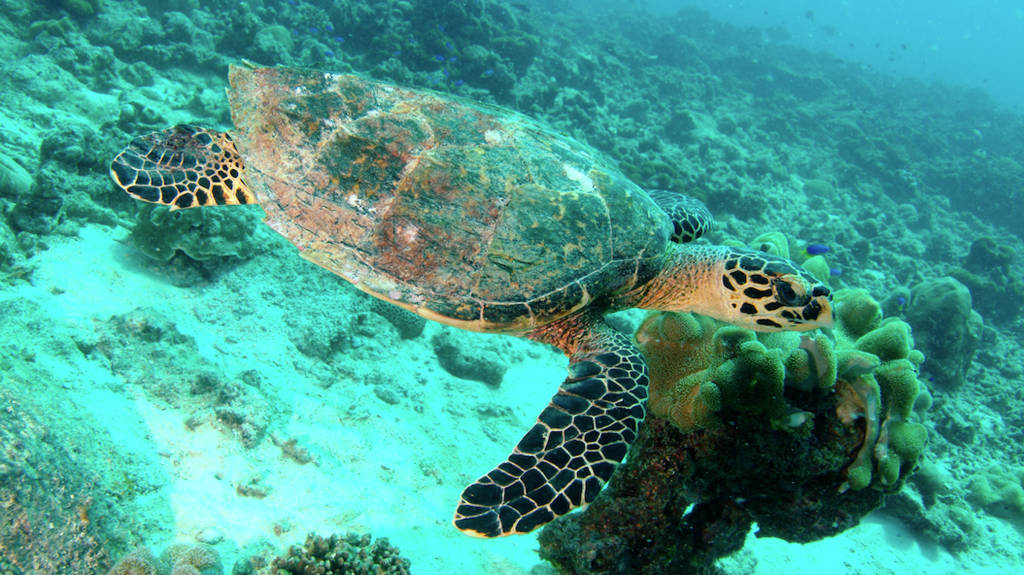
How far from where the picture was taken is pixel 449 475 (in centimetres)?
392

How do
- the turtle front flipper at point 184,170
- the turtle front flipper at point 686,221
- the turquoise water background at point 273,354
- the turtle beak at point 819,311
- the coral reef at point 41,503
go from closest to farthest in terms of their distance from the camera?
the coral reef at point 41,503 → the turquoise water background at point 273,354 → the turtle beak at point 819,311 → the turtle front flipper at point 184,170 → the turtle front flipper at point 686,221

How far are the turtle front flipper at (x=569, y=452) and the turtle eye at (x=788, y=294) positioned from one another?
1.05 metres

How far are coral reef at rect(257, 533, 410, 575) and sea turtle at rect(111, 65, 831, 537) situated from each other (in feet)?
3.71

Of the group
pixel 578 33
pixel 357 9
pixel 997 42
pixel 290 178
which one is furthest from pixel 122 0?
pixel 997 42

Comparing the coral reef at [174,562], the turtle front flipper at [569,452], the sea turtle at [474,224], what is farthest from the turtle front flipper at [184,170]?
the turtle front flipper at [569,452]

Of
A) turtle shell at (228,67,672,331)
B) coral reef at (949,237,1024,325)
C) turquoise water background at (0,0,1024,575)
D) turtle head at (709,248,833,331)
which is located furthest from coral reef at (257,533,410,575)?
coral reef at (949,237,1024,325)

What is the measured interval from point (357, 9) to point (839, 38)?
85.1 meters

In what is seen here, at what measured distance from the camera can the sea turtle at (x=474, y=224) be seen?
3.13 meters

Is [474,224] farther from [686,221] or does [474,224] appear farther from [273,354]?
[273,354]

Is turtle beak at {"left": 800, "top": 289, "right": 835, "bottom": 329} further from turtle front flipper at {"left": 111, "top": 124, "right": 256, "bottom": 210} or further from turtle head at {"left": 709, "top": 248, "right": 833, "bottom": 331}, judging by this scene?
turtle front flipper at {"left": 111, "top": 124, "right": 256, "bottom": 210}

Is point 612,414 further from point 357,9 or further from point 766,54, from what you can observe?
point 766,54

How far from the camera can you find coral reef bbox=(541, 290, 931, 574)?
8.05ft

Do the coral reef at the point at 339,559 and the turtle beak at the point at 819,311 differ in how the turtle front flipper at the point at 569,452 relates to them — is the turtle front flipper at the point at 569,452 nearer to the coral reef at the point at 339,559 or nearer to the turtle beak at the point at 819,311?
the coral reef at the point at 339,559

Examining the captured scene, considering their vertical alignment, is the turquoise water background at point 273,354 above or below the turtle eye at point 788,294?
below
